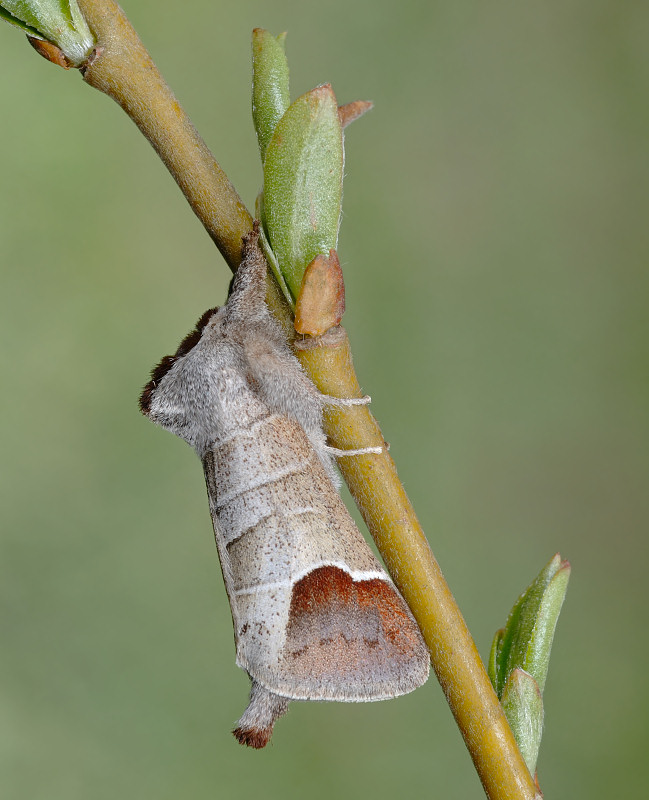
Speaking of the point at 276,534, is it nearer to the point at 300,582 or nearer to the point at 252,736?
the point at 300,582

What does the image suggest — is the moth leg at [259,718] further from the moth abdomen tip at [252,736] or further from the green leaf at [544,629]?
the green leaf at [544,629]

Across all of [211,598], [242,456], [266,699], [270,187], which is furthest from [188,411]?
[211,598]

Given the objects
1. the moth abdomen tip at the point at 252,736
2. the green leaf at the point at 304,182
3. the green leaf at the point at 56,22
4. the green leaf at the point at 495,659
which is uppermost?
the green leaf at the point at 56,22

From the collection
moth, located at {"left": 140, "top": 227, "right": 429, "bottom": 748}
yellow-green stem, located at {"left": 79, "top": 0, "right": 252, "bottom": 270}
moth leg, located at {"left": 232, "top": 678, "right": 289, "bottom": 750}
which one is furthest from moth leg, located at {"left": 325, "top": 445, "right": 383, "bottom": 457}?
moth leg, located at {"left": 232, "top": 678, "right": 289, "bottom": 750}

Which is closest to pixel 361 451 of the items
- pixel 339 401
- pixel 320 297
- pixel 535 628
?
pixel 339 401

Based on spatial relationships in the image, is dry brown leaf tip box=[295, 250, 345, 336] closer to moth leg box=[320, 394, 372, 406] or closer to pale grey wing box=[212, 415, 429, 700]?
moth leg box=[320, 394, 372, 406]

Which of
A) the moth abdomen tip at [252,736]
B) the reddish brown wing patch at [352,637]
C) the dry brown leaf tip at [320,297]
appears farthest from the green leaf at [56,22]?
the moth abdomen tip at [252,736]

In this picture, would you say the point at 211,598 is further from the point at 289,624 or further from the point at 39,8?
the point at 39,8
